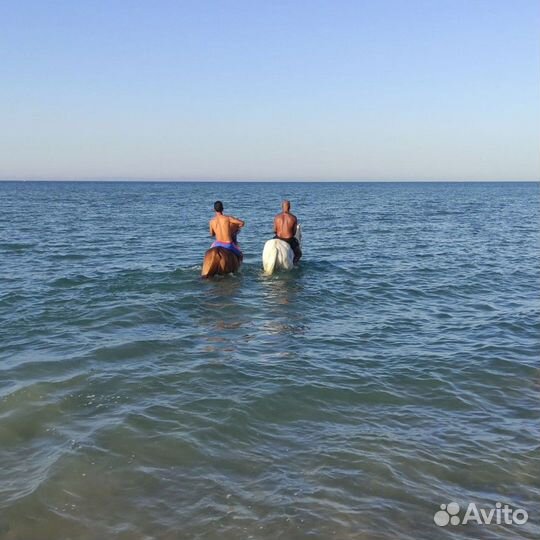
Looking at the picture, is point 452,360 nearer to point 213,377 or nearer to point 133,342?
point 213,377

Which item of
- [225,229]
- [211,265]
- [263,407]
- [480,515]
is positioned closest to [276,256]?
[225,229]

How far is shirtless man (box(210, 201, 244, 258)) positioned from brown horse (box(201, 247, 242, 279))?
23 centimetres

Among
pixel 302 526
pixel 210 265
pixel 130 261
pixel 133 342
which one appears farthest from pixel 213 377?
pixel 130 261

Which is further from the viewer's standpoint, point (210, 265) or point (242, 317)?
point (210, 265)

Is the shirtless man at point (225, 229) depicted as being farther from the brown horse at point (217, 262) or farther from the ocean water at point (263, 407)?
the ocean water at point (263, 407)

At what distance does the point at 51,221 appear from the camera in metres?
37.2

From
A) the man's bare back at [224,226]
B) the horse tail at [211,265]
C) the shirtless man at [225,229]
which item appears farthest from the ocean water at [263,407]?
the man's bare back at [224,226]

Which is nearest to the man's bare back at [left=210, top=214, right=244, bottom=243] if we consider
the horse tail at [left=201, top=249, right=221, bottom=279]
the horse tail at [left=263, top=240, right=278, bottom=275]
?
the horse tail at [left=201, top=249, right=221, bottom=279]

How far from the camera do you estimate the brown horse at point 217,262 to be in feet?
53.7

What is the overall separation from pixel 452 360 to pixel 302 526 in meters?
5.48

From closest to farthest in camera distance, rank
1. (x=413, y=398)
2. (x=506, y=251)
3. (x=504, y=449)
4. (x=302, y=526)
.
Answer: (x=302, y=526)
(x=504, y=449)
(x=413, y=398)
(x=506, y=251)

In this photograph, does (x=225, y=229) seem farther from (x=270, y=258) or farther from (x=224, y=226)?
(x=270, y=258)

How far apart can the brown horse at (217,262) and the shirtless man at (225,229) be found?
233 millimetres

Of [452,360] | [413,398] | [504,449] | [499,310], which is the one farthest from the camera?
[499,310]
